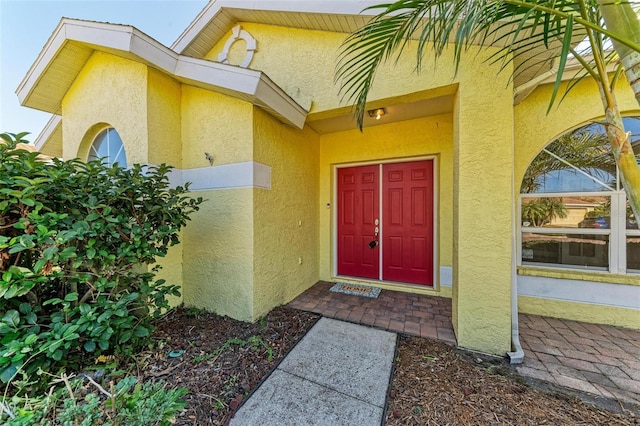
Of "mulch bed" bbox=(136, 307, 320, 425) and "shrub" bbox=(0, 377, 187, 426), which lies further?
"mulch bed" bbox=(136, 307, 320, 425)

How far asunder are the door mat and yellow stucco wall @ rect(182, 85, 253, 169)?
2.98 metres

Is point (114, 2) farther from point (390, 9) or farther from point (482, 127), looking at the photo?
point (482, 127)

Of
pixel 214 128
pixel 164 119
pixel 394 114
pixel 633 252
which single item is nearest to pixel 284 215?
pixel 214 128

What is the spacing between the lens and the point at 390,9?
1.63 m

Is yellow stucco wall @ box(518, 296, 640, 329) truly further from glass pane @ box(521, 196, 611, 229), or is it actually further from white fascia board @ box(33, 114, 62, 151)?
white fascia board @ box(33, 114, 62, 151)

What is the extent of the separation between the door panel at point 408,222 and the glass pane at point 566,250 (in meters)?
1.51

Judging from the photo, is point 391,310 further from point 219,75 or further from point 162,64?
point 162,64

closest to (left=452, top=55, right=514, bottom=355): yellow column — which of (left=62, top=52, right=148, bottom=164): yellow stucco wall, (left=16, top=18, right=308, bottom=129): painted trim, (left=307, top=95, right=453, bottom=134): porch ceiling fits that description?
(left=307, top=95, right=453, bottom=134): porch ceiling

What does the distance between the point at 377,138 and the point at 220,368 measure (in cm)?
446

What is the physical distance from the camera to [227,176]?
331 cm

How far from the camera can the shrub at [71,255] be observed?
6.09 ft

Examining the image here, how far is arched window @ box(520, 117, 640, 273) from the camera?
10.6 ft

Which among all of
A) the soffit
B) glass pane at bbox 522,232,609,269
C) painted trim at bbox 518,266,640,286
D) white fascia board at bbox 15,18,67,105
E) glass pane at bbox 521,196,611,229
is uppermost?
the soffit

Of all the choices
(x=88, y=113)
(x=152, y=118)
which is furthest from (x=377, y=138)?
(x=88, y=113)
